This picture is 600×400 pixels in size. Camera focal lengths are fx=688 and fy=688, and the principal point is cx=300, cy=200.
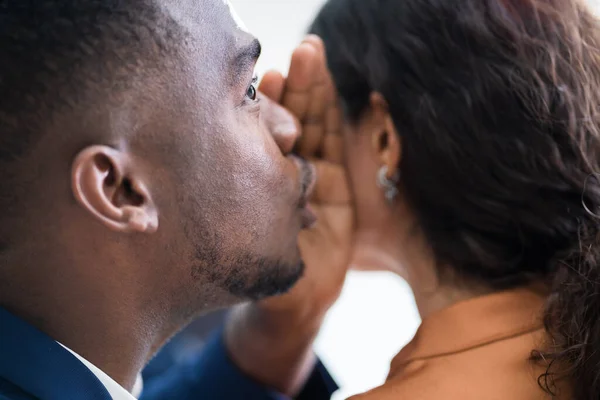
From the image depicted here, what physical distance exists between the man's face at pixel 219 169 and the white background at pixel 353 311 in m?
0.67

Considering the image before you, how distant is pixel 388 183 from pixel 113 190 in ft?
1.31

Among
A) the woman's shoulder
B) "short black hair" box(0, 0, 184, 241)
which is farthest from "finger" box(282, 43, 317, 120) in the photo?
the woman's shoulder

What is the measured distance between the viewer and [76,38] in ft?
2.24

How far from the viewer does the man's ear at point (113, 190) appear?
0.69 meters

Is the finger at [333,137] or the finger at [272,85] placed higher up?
the finger at [272,85]

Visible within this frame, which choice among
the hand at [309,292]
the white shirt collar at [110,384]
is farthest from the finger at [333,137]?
the white shirt collar at [110,384]

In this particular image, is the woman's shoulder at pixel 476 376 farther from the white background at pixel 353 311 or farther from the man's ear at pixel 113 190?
the white background at pixel 353 311

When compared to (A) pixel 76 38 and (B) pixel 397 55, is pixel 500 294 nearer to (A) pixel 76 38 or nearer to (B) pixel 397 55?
(B) pixel 397 55

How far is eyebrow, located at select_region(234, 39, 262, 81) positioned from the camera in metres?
0.81

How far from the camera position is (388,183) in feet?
3.17

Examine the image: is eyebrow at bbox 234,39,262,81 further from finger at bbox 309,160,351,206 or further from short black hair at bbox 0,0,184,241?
finger at bbox 309,160,351,206

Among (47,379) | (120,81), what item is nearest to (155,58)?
(120,81)

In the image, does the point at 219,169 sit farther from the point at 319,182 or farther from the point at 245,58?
the point at 319,182

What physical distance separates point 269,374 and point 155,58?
23.5 inches
